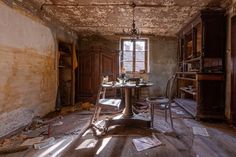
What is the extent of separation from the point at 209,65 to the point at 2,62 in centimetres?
391

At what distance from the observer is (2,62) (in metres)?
3.17

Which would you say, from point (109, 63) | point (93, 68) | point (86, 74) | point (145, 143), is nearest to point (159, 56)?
point (109, 63)

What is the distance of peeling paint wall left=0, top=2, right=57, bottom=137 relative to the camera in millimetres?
3232

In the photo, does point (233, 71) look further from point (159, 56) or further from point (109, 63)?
point (109, 63)

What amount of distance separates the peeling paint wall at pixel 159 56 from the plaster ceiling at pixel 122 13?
0.96m

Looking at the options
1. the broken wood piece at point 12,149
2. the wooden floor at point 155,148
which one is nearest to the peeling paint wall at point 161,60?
the wooden floor at point 155,148

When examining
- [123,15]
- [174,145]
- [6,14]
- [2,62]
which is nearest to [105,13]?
[123,15]

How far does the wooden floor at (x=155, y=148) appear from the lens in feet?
8.69

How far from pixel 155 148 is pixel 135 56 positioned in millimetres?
5016

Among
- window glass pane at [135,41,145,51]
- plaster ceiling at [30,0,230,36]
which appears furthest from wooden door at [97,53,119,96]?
window glass pane at [135,41,145,51]

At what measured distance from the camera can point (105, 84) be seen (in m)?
4.09

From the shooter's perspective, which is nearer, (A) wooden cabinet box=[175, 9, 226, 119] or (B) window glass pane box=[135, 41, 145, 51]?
(A) wooden cabinet box=[175, 9, 226, 119]

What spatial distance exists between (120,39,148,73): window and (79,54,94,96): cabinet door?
1288 millimetres

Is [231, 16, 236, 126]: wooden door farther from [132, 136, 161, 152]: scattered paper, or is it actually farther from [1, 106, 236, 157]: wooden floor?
[132, 136, 161, 152]: scattered paper
